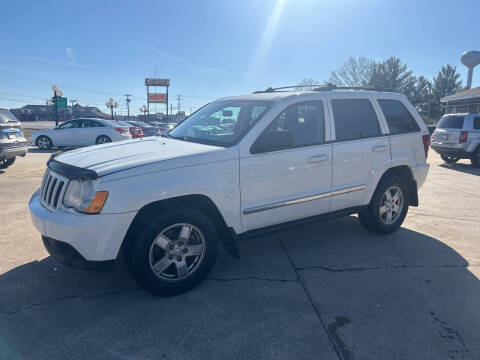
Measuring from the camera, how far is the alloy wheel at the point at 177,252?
9.93 ft

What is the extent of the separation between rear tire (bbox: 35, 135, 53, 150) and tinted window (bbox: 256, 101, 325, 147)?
15446 mm

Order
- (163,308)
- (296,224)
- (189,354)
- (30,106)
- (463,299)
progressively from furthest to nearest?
(30,106) < (296,224) < (463,299) < (163,308) < (189,354)

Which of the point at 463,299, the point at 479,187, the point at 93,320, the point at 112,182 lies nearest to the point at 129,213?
the point at 112,182

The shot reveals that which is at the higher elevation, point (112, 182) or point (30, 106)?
point (30, 106)

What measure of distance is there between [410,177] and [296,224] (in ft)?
6.95

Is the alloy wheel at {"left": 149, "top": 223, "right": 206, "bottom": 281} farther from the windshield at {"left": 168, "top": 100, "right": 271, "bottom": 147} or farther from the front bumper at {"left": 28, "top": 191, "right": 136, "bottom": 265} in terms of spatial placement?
the windshield at {"left": 168, "top": 100, "right": 271, "bottom": 147}

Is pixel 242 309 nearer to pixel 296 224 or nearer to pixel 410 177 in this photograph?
pixel 296 224

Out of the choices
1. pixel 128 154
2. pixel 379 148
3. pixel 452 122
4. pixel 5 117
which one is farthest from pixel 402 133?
pixel 5 117

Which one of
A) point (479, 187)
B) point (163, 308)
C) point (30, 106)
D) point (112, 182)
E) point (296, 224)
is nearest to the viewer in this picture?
point (112, 182)

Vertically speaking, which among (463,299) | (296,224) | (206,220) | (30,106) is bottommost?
(463,299)

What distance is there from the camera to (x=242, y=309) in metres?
2.96

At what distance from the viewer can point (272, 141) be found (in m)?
3.35

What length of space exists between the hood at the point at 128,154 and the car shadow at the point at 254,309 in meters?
1.21

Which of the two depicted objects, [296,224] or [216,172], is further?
[296,224]
